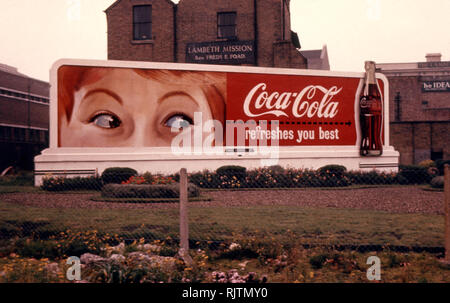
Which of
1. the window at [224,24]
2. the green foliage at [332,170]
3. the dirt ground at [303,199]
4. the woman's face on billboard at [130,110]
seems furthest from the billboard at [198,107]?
the window at [224,24]

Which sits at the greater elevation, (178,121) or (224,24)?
(224,24)

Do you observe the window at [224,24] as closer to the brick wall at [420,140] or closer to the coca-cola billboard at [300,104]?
the coca-cola billboard at [300,104]

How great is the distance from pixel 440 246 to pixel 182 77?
49.9ft

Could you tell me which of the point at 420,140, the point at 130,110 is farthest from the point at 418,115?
the point at 130,110

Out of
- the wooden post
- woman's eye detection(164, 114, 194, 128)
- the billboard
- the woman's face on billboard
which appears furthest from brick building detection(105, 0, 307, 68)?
the wooden post

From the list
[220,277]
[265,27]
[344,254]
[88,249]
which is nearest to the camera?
[220,277]

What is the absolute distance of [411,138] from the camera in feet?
118

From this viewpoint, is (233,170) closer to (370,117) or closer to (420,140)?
(370,117)

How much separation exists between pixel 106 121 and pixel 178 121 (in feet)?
11.1

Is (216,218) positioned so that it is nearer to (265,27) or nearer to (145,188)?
(145,188)

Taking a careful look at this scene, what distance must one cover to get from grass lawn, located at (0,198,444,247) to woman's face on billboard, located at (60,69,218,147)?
731 cm

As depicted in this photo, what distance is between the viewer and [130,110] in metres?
19.9

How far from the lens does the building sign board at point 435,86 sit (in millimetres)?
46312
